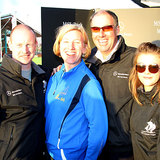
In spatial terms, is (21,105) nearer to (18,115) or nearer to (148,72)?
(18,115)

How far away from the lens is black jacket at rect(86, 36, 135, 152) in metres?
1.99

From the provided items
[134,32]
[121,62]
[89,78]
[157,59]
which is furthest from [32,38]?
[134,32]

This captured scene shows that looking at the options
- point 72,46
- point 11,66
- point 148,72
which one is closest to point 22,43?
point 11,66

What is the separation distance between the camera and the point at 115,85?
6.72ft

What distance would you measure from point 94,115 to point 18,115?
2.72 ft

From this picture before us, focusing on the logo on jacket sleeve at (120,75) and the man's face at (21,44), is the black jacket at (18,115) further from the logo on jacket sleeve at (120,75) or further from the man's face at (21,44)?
the logo on jacket sleeve at (120,75)

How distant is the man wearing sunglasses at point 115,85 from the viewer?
6.55ft

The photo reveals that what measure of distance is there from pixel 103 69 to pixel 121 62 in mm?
254

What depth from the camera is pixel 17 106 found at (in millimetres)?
1715

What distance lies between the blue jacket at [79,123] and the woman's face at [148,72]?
581 mm

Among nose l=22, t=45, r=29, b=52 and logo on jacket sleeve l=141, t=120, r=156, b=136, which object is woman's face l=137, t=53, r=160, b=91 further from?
nose l=22, t=45, r=29, b=52

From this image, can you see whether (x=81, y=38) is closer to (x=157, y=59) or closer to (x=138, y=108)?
(x=157, y=59)

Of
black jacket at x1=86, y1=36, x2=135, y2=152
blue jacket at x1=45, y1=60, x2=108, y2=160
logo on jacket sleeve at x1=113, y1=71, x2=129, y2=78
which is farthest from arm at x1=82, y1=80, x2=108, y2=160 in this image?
logo on jacket sleeve at x1=113, y1=71, x2=129, y2=78

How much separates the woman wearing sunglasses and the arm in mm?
431
